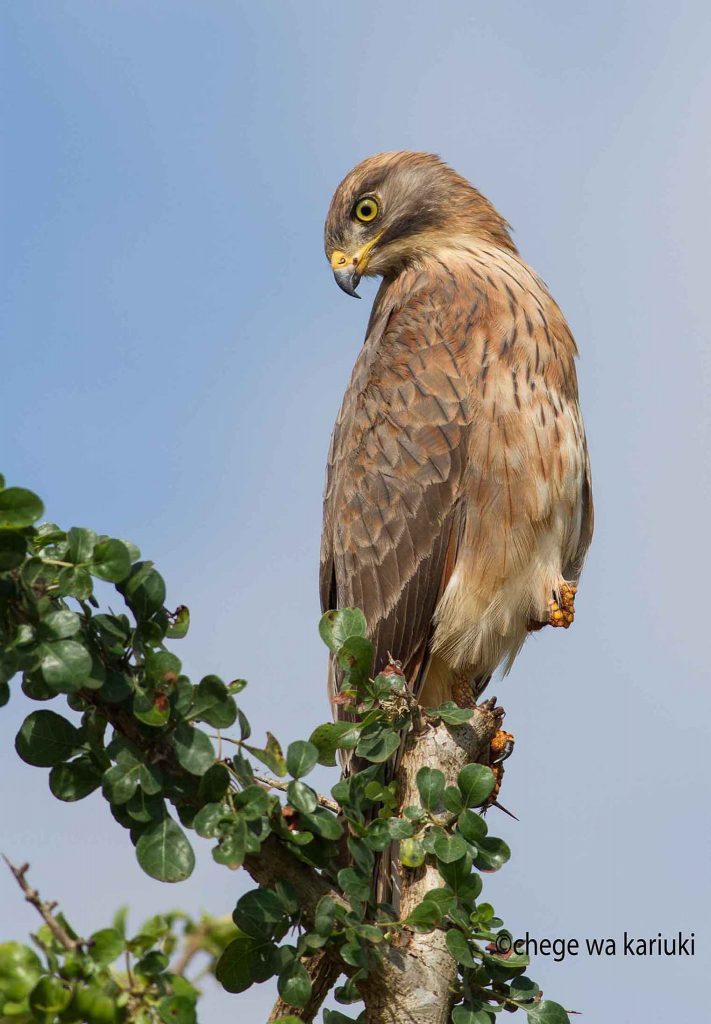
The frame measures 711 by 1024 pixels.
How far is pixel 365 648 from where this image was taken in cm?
348

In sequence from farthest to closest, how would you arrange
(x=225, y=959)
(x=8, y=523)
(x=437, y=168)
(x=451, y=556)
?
(x=437, y=168), (x=451, y=556), (x=225, y=959), (x=8, y=523)

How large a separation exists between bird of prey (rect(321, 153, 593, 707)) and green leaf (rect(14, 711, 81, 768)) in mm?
2680

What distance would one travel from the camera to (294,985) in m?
3.08

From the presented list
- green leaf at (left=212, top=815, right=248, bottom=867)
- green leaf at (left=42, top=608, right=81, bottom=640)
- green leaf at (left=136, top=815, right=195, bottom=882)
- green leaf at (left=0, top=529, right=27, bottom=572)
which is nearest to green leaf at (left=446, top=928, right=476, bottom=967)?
green leaf at (left=212, top=815, right=248, bottom=867)

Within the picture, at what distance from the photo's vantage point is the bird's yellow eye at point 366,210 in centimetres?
685

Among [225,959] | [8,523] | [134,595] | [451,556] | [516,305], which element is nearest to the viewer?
[8,523]

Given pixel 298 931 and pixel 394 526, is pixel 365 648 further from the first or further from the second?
pixel 394 526

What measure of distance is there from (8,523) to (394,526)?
3.28 metres

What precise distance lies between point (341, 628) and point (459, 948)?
95 centimetres

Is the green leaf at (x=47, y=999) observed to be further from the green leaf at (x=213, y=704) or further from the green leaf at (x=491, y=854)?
the green leaf at (x=491, y=854)

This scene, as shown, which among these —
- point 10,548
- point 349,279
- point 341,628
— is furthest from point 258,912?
point 349,279

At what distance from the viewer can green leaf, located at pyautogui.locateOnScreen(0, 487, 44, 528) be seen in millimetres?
2568

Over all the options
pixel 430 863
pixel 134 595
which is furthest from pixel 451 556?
pixel 134 595

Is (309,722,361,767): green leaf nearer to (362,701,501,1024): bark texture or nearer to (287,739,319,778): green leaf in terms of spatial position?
(287,739,319,778): green leaf
